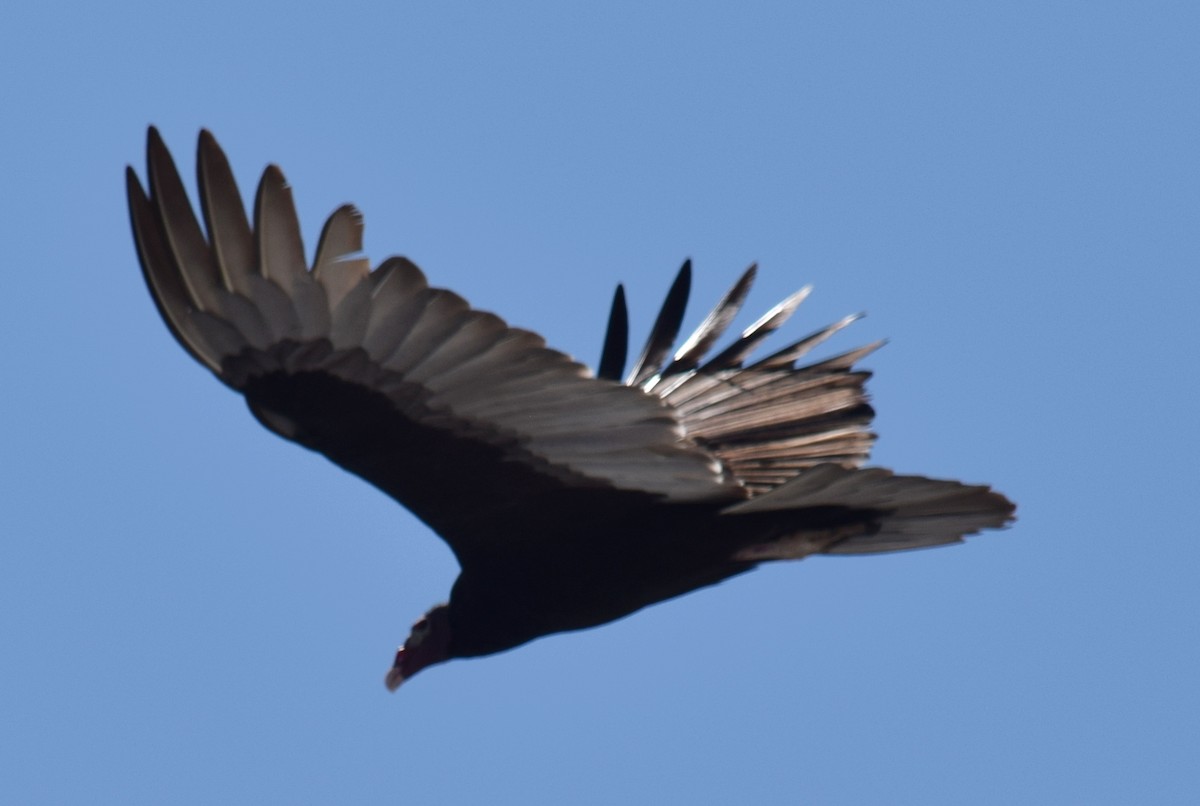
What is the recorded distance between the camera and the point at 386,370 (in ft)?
18.4

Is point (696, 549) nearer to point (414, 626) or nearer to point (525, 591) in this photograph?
point (525, 591)

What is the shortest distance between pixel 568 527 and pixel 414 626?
3.14 feet

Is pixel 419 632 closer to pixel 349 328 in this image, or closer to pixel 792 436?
pixel 792 436

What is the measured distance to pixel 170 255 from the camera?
17.9 feet

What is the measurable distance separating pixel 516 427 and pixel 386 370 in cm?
43

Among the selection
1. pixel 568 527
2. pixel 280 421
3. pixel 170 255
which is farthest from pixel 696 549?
pixel 170 255

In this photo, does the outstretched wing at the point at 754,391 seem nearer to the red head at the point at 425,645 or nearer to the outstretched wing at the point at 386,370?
the outstretched wing at the point at 386,370

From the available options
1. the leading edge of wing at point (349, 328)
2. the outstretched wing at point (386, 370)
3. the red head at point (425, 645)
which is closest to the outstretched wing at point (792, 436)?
the outstretched wing at point (386, 370)

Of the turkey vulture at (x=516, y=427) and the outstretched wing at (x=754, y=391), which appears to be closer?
the turkey vulture at (x=516, y=427)

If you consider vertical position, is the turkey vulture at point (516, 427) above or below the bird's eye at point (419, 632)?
above

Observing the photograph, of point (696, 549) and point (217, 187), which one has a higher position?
point (217, 187)

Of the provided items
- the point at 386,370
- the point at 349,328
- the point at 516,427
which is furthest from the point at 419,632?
the point at 349,328

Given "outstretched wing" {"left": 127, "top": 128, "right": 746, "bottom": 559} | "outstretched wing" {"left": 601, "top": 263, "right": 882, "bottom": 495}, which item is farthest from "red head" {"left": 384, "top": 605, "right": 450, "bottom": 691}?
"outstretched wing" {"left": 601, "top": 263, "right": 882, "bottom": 495}

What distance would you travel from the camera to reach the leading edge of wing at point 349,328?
5.34m
